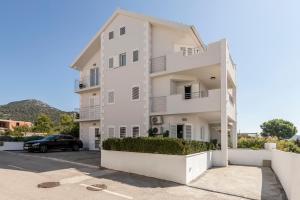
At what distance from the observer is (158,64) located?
21.6 meters

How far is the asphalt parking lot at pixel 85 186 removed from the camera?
394 inches

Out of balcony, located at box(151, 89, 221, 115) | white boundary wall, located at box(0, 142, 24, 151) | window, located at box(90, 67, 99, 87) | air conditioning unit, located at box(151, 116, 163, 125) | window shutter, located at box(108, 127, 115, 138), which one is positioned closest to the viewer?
balcony, located at box(151, 89, 221, 115)

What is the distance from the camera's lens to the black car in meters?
23.4

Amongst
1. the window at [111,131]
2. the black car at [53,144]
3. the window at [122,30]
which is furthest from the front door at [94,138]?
the window at [122,30]

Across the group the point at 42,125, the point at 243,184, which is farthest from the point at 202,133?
the point at 42,125

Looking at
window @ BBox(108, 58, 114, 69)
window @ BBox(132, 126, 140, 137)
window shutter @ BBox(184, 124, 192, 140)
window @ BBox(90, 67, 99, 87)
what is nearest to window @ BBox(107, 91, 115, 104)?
window @ BBox(108, 58, 114, 69)

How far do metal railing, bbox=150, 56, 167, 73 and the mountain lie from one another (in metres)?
87.6

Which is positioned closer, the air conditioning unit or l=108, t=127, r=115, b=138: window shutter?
the air conditioning unit

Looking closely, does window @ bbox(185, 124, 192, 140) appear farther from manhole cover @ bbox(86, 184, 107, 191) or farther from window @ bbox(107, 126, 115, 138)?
manhole cover @ bbox(86, 184, 107, 191)

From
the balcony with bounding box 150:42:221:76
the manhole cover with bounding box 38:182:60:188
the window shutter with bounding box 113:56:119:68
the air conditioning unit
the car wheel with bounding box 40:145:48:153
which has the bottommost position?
the manhole cover with bounding box 38:182:60:188

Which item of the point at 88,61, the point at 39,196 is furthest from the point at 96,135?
the point at 39,196

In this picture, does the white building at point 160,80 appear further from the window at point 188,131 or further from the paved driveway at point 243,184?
the paved driveway at point 243,184

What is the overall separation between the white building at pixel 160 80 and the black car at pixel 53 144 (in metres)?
2.90

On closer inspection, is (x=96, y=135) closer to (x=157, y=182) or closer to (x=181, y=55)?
(x=181, y=55)
